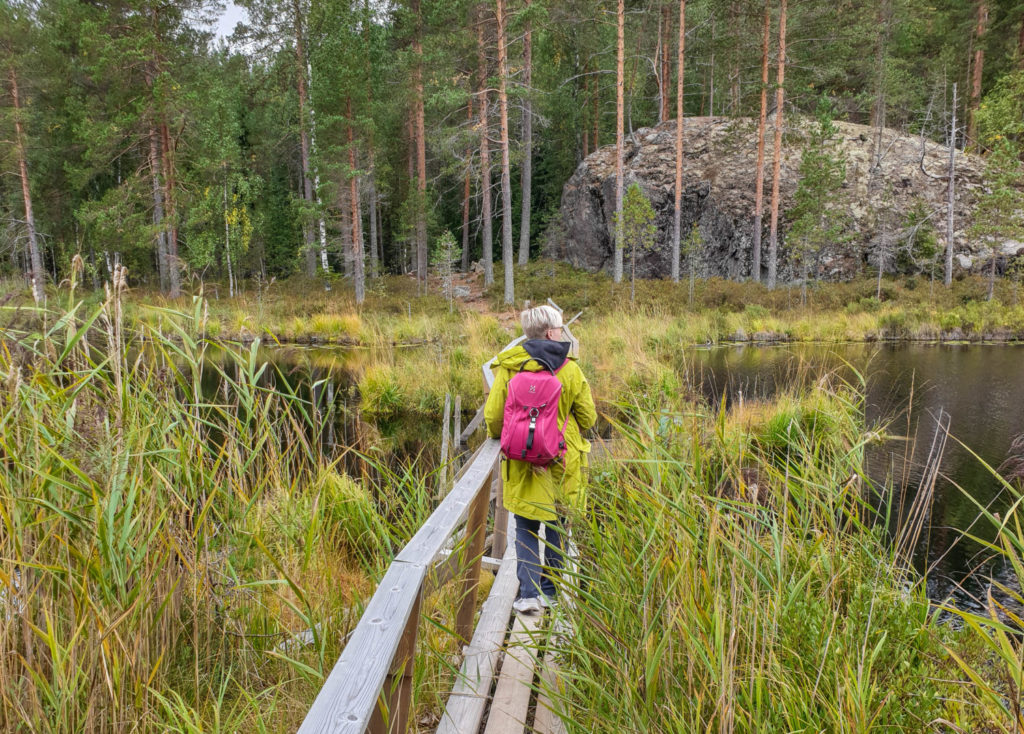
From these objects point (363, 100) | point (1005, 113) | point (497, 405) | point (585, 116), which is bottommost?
point (497, 405)

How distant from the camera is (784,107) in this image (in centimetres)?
2339

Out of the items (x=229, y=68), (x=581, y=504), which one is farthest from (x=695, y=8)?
(x=581, y=504)

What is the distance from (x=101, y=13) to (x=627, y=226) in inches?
793


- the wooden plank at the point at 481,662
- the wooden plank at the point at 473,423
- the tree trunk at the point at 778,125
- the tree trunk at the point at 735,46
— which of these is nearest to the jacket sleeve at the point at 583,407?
the wooden plank at the point at 481,662

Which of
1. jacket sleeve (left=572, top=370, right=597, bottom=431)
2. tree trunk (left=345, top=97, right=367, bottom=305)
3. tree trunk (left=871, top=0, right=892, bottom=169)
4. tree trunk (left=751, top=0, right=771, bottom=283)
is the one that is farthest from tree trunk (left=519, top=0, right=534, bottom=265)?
jacket sleeve (left=572, top=370, right=597, bottom=431)

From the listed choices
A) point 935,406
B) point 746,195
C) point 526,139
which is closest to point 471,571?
point 935,406

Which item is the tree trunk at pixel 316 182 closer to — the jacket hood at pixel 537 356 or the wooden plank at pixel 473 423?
the wooden plank at pixel 473 423

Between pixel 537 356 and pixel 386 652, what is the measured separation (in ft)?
6.12

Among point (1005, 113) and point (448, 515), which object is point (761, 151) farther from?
point (448, 515)

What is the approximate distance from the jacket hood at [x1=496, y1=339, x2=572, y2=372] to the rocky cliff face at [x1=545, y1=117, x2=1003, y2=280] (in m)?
23.2

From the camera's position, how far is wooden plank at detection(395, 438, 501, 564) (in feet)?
5.00

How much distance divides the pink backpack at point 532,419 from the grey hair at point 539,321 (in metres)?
0.30

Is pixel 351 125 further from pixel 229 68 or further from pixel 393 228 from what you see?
pixel 229 68

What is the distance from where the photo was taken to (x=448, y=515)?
6.11 ft
